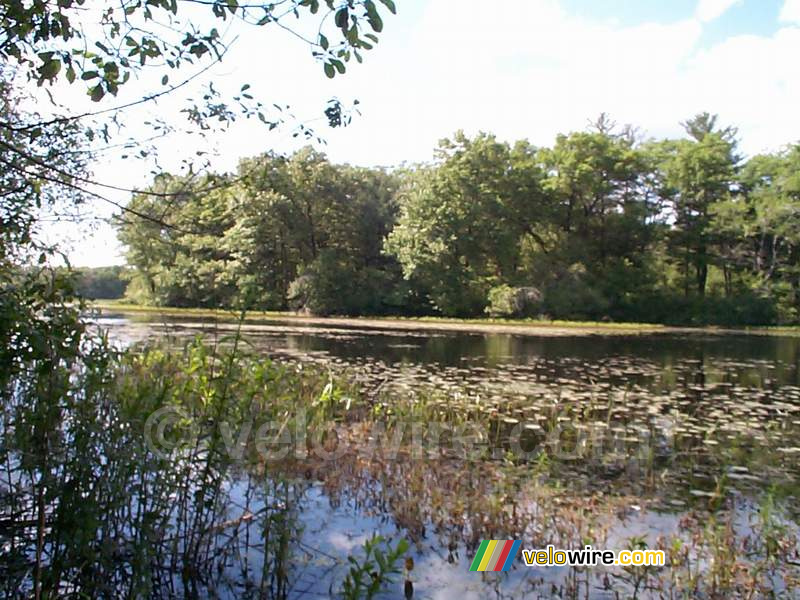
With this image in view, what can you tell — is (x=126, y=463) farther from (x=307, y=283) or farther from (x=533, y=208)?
(x=533, y=208)

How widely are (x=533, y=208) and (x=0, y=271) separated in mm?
45289

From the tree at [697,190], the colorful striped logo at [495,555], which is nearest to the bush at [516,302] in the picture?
the tree at [697,190]

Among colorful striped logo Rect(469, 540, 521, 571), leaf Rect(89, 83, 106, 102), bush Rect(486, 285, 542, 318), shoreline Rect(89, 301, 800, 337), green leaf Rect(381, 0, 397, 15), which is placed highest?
green leaf Rect(381, 0, 397, 15)

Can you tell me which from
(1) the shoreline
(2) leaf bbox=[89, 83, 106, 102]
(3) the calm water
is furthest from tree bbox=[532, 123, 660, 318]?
(2) leaf bbox=[89, 83, 106, 102]

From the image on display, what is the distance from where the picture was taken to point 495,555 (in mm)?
4871

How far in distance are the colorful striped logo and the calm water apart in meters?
0.09

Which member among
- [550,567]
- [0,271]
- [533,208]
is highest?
[533,208]

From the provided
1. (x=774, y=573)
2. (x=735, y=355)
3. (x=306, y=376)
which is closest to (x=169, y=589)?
(x=774, y=573)

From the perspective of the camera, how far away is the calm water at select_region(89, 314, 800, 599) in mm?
4891

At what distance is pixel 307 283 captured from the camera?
43.6 m

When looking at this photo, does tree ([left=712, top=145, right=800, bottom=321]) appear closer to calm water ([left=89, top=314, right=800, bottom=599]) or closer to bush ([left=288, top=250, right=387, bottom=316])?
calm water ([left=89, top=314, right=800, bottom=599])

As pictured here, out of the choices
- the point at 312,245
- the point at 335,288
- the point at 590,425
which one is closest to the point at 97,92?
the point at 590,425

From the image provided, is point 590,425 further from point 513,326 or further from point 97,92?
point 513,326

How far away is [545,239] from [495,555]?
149 ft
